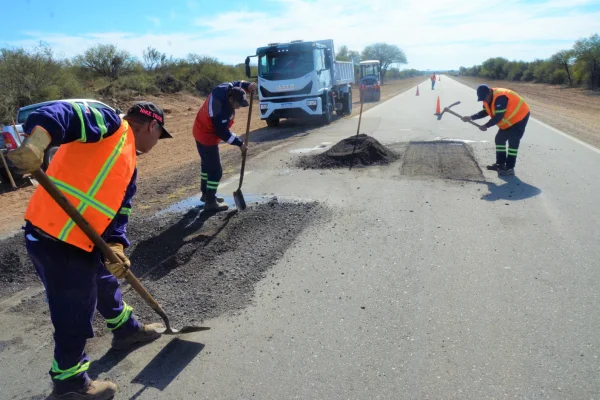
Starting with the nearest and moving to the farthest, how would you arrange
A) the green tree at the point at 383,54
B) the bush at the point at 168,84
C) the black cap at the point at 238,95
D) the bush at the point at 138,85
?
the black cap at the point at 238,95
the bush at the point at 138,85
the bush at the point at 168,84
the green tree at the point at 383,54

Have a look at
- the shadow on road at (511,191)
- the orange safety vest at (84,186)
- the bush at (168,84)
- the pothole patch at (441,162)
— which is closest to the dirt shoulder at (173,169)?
the pothole patch at (441,162)

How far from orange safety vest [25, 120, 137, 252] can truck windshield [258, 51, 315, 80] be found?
12907 millimetres

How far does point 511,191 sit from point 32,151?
6.34 metres

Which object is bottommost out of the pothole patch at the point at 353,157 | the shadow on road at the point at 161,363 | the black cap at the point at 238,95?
the shadow on road at the point at 161,363

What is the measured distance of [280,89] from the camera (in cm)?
1482

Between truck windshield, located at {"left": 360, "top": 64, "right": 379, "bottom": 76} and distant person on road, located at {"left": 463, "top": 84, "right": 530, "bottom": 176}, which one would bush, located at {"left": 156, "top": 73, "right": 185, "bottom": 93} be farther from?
distant person on road, located at {"left": 463, "top": 84, "right": 530, "bottom": 176}

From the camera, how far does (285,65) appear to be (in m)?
14.9

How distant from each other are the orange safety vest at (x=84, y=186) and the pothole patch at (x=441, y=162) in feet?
19.7

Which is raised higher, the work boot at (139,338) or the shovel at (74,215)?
the shovel at (74,215)

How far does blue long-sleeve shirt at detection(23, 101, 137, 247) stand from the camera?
6.58 feet

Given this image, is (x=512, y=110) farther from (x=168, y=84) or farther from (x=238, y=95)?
(x=168, y=84)

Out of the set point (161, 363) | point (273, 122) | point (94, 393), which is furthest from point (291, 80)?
point (94, 393)

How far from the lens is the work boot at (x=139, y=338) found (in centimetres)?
302

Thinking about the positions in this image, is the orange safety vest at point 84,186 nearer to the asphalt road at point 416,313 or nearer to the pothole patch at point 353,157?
the asphalt road at point 416,313
